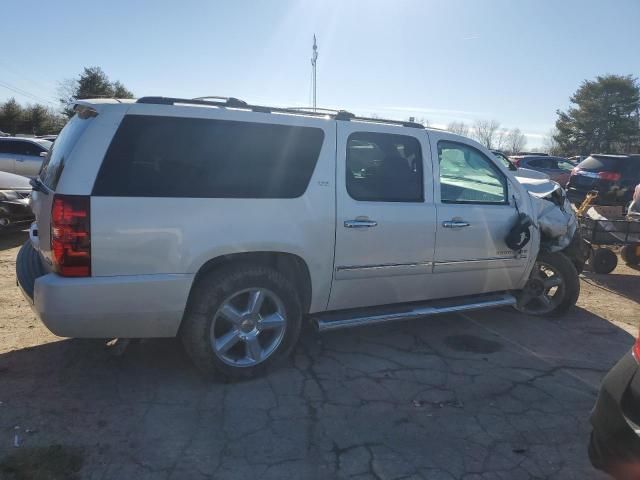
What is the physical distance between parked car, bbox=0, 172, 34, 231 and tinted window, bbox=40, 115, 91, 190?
5235 mm

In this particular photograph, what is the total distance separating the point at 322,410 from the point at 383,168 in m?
2.01

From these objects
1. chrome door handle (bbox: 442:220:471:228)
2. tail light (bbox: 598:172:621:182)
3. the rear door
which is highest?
chrome door handle (bbox: 442:220:471:228)

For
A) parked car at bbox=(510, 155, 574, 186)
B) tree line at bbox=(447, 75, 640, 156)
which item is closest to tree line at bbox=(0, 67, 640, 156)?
tree line at bbox=(447, 75, 640, 156)

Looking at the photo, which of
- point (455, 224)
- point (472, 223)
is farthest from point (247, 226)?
point (472, 223)

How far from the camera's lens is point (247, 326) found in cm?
377

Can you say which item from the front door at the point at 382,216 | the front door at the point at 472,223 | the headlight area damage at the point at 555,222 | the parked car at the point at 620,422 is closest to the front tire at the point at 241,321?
the front door at the point at 382,216

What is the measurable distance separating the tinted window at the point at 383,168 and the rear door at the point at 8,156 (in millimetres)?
12950

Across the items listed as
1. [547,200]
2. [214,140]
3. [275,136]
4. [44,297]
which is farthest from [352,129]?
[547,200]

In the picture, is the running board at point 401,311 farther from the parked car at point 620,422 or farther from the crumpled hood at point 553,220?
the parked car at point 620,422

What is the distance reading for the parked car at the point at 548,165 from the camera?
20422 mm

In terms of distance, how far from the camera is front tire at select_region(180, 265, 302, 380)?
140 inches

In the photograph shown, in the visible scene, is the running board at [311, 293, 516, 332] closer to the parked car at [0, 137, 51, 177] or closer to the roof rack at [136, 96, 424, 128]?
the roof rack at [136, 96, 424, 128]

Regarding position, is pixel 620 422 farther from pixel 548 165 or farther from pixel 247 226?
pixel 548 165

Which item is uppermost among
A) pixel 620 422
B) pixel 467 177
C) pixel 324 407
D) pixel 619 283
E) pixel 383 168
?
pixel 383 168
